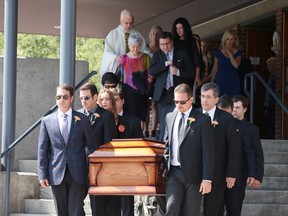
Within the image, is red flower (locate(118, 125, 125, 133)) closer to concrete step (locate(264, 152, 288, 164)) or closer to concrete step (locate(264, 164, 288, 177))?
concrete step (locate(264, 164, 288, 177))

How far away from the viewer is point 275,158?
15016mm

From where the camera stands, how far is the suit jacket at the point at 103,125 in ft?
36.9

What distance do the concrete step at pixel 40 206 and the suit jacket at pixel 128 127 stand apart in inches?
81.8

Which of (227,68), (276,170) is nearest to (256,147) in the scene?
(276,170)

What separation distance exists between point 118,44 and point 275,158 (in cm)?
308

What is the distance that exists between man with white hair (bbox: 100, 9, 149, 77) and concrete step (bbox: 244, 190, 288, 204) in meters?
2.50

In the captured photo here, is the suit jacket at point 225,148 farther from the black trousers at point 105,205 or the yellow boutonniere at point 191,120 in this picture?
the black trousers at point 105,205

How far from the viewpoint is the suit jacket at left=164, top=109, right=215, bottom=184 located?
33.5 feet

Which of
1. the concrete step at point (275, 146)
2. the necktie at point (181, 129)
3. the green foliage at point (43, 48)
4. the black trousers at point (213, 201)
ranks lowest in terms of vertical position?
the black trousers at point (213, 201)

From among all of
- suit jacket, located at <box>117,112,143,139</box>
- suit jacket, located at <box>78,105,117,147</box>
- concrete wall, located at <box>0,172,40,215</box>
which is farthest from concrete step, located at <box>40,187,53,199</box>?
suit jacket, located at <box>78,105,117,147</box>

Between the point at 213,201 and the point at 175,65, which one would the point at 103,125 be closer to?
the point at 213,201

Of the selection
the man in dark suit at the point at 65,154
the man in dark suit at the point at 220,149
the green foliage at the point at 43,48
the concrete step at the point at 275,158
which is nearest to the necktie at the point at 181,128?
the man in dark suit at the point at 220,149

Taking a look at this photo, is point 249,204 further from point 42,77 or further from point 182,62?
point 42,77

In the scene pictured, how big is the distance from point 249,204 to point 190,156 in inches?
134
